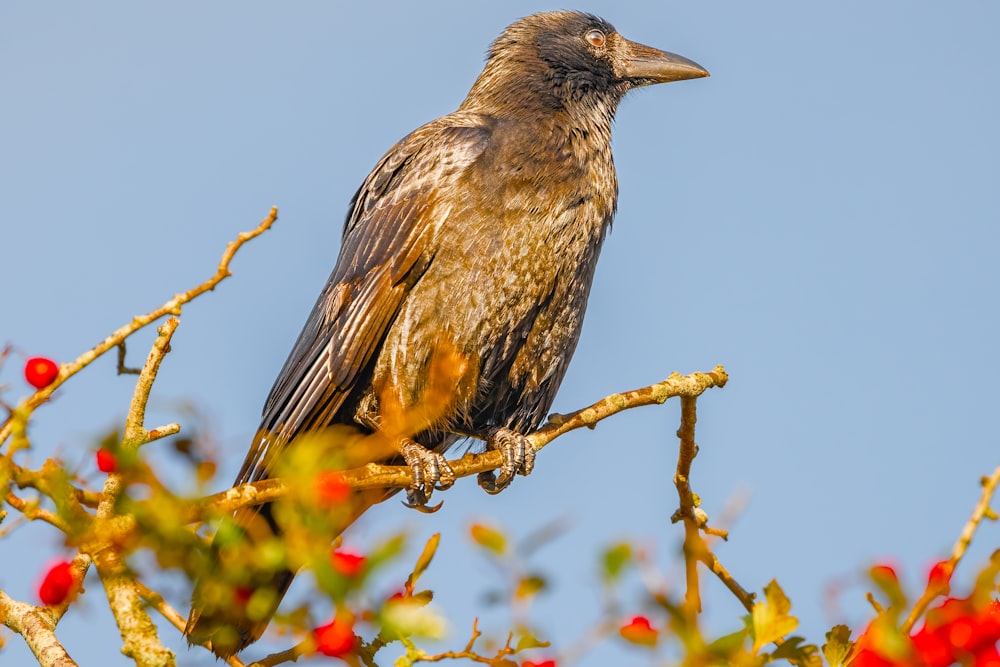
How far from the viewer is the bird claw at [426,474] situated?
521 cm

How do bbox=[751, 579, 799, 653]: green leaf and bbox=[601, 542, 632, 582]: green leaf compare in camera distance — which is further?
bbox=[751, 579, 799, 653]: green leaf

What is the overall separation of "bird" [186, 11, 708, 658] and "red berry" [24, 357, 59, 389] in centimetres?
193

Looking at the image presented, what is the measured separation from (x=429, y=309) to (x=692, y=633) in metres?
3.77

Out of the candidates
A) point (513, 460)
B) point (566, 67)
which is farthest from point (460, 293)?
point (566, 67)

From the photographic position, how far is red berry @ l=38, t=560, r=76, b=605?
10.4 ft

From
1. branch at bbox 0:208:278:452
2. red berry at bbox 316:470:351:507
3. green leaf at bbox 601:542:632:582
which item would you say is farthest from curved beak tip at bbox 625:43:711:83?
green leaf at bbox 601:542:632:582

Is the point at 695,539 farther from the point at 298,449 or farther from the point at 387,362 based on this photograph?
the point at 387,362

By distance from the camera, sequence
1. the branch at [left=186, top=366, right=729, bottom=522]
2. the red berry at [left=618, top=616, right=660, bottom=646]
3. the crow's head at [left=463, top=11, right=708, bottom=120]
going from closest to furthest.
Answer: the red berry at [left=618, top=616, right=660, bottom=646] < the branch at [left=186, top=366, right=729, bottom=522] < the crow's head at [left=463, top=11, right=708, bottom=120]

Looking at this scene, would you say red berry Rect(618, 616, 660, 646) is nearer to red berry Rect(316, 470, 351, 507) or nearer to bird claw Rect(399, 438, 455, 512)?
red berry Rect(316, 470, 351, 507)

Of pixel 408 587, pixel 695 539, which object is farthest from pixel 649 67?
pixel 408 587

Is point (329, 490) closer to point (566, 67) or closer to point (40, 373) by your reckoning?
point (40, 373)

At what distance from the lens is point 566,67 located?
689 centimetres

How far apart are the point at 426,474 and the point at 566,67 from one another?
280 cm

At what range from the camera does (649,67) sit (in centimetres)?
725
